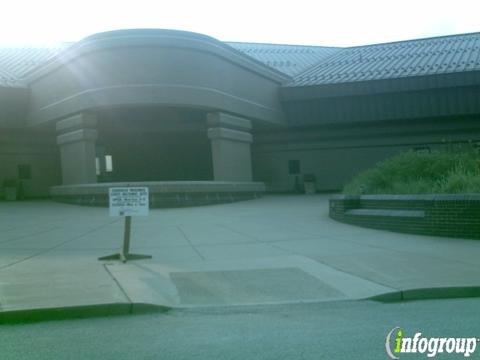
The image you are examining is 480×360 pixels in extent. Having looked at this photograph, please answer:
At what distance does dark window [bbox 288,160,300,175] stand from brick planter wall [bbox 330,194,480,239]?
63.5ft

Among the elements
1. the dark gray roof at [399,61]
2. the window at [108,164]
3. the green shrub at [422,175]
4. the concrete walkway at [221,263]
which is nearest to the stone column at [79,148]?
the window at [108,164]

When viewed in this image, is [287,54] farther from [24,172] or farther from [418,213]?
[418,213]

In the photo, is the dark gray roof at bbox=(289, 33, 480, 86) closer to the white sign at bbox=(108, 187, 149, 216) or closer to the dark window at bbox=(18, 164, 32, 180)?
the dark window at bbox=(18, 164, 32, 180)

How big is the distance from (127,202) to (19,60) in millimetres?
30536

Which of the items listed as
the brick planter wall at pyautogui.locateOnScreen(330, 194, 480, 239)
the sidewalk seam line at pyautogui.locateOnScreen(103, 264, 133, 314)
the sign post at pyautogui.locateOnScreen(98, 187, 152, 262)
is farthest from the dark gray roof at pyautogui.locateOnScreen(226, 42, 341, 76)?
the sidewalk seam line at pyautogui.locateOnScreen(103, 264, 133, 314)

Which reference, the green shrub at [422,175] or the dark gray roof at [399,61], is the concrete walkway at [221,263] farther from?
the dark gray roof at [399,61]

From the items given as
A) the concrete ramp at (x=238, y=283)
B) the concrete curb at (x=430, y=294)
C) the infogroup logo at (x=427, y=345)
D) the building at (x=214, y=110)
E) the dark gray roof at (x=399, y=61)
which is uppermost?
the dark gray roof at (x=399, y=61)

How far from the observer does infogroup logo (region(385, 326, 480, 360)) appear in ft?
20.3

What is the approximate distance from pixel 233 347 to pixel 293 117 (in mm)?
31211

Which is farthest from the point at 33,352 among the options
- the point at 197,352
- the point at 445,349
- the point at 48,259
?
the point at 48,259

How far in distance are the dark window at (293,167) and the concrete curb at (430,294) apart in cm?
2919

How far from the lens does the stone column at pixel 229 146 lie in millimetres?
30578

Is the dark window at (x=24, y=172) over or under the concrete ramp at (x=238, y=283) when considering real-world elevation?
over

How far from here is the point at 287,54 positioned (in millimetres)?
47156
